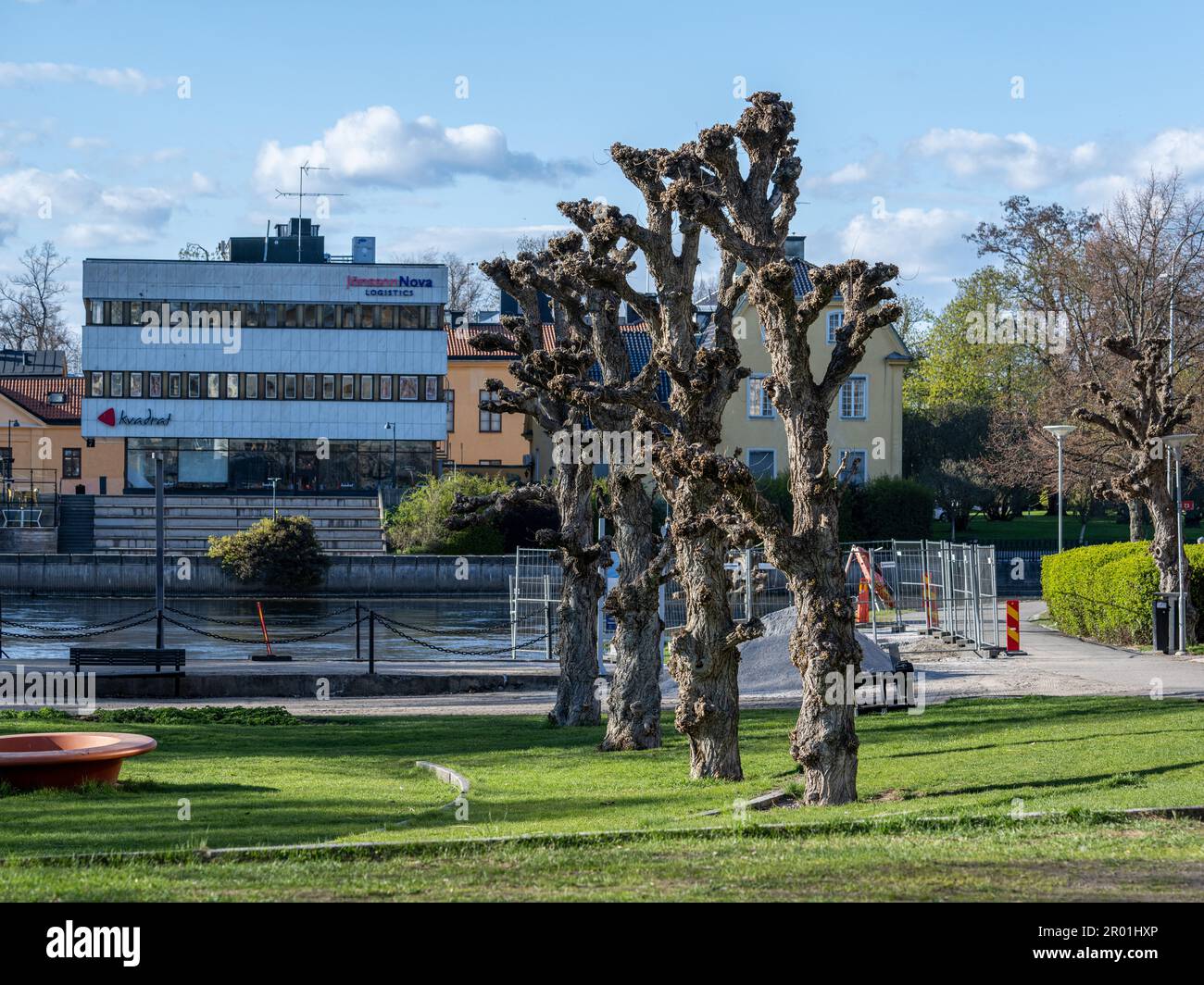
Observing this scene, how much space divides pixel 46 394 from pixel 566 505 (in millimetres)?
71818

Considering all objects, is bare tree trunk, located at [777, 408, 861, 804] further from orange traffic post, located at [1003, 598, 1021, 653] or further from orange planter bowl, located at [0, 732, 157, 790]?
orange traffic post, located at [1003, 598, 1021, 653]

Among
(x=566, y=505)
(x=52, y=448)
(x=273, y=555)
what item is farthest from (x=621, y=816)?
(x=52, y=448)

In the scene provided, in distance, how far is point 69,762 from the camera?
12.3 m

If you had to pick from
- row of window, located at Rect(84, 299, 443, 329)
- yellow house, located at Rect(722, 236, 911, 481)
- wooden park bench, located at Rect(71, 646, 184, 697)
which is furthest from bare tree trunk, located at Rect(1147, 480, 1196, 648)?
row of window, located at Rect(84, 299, 443, 329)

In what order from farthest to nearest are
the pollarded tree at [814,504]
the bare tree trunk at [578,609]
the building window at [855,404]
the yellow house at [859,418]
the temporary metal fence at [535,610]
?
the building window at [855,404]
the yellow house at [859,418]
the temporary metal fence at [535,610]
the bare tree trunk at [578,609]
the pollarded tree at [814,504]

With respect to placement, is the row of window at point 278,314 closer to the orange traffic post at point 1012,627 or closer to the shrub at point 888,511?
the shrub at point 888,511

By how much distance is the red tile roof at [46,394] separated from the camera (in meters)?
79.3

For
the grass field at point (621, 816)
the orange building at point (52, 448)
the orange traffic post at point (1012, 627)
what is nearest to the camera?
the grass field at point (621, 816)

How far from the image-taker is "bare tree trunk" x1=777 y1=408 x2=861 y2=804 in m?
11.4

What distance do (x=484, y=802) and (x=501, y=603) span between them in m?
40.9

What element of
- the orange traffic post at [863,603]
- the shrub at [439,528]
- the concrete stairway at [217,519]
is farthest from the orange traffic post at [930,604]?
the concrete stairway at [217,519]

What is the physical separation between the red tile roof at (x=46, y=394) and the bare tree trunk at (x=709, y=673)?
68673 mm

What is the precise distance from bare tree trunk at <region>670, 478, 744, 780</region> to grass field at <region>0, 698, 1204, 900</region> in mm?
307

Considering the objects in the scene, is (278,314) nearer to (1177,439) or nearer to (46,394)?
(46,394)
